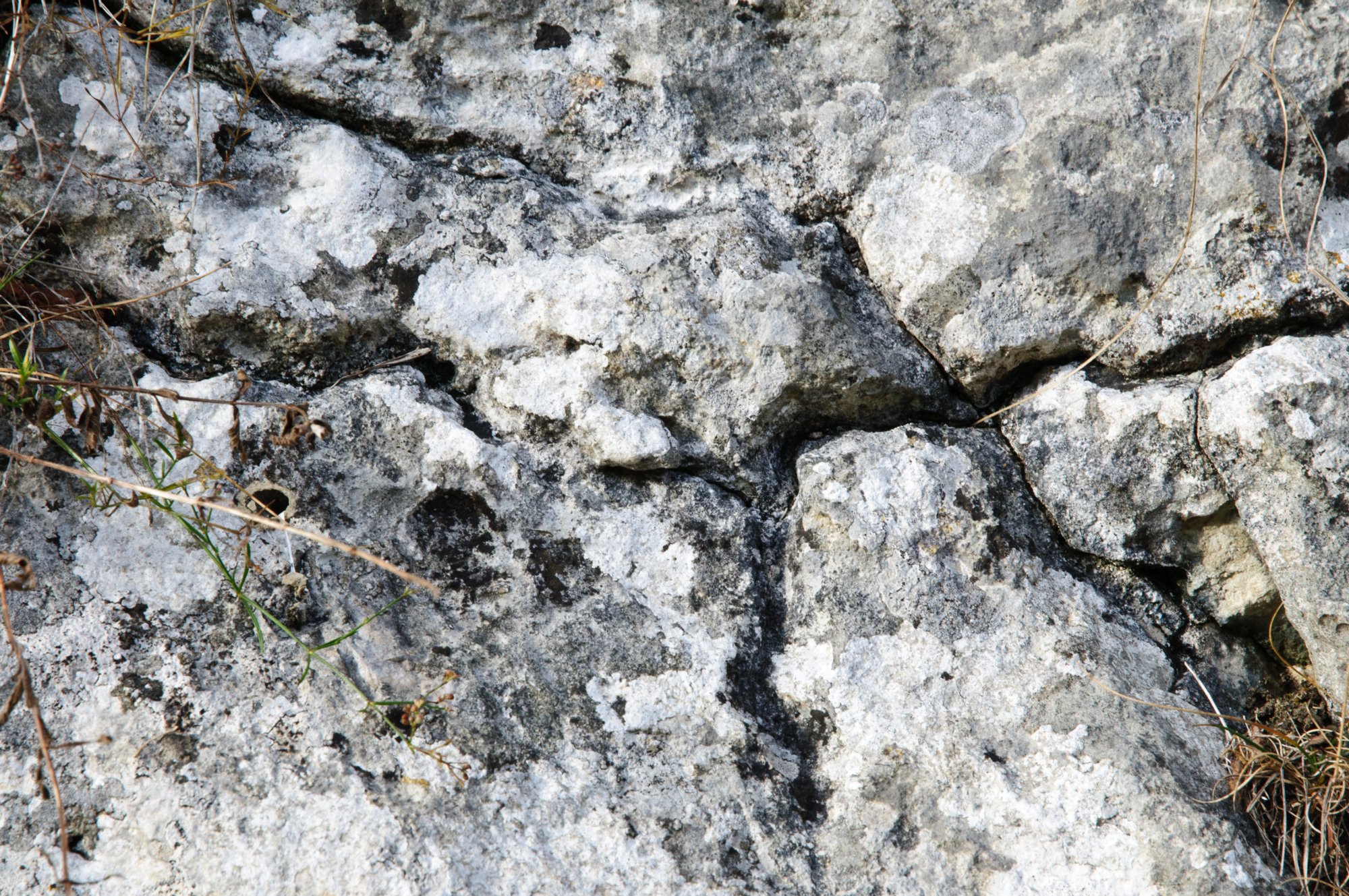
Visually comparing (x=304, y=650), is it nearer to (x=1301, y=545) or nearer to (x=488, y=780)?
(x=488, y=780)

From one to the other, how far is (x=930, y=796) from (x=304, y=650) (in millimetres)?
1022

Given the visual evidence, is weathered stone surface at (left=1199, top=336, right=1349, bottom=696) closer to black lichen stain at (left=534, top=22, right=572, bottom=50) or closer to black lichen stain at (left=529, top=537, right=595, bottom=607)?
black lichen stain at (left=529, top=537, right=595, bottom=607)

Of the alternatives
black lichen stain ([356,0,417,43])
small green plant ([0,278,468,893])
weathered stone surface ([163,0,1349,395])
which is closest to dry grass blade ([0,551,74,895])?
small green plant ([0,278,468,893])

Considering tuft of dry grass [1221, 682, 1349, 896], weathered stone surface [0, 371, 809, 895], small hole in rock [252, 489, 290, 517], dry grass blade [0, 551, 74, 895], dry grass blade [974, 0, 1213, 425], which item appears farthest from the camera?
dry grass blade [974, 0, 1213, 425]

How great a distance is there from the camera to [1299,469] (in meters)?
1.49

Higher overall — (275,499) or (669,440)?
(669,440)

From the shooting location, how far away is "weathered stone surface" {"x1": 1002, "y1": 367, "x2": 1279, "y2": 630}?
1584 mm

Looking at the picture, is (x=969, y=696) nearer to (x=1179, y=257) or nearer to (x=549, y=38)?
(x=1179, y=257)

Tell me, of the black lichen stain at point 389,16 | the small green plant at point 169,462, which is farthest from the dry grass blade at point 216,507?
the black lichen stain at point 389,16

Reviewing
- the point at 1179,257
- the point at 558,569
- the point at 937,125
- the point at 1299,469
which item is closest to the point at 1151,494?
the point at 1299,469

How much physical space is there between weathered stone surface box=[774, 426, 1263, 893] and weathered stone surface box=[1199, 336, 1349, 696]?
26 centimetres

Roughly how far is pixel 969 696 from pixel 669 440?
26.2 inches

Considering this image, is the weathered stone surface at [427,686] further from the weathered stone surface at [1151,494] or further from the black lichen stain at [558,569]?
the weathered stone surface at [1151,494]

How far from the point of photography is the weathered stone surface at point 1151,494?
62.4 inches
